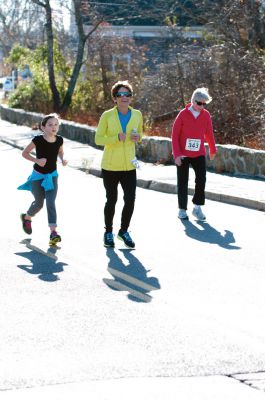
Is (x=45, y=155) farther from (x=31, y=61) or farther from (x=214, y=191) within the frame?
(x=31, y=61)

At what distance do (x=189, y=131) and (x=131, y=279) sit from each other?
448 cm

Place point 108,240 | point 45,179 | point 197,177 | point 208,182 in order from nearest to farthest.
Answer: point 108,240 < point 45,179 < point 197,177 < point 208,182

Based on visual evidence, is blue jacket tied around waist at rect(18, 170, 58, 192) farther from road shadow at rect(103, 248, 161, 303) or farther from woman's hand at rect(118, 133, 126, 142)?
road shadow at rect(103, 248, 161, 303)

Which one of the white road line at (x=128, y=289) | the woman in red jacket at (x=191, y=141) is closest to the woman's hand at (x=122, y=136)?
the white road line at (x=128, y=289)

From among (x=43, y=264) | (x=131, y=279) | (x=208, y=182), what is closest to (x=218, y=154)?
(x=208, y=182)

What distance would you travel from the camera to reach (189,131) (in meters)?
13.7

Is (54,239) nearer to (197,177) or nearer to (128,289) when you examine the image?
(128,289)

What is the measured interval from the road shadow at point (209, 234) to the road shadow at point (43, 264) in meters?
1.76

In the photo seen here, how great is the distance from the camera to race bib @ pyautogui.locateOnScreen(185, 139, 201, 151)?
13.8m

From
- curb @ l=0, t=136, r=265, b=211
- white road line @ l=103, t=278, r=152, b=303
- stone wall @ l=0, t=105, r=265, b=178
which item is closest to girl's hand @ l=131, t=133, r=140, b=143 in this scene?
white road line @ l=103, t=278, r=152, b=303

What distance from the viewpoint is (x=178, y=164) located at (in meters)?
13.9

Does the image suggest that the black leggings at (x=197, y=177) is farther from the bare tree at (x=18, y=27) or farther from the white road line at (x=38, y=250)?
the bare tree at (x=18, y=27)

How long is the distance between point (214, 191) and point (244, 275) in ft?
20.3

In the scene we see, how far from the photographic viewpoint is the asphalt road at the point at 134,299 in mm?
6664
